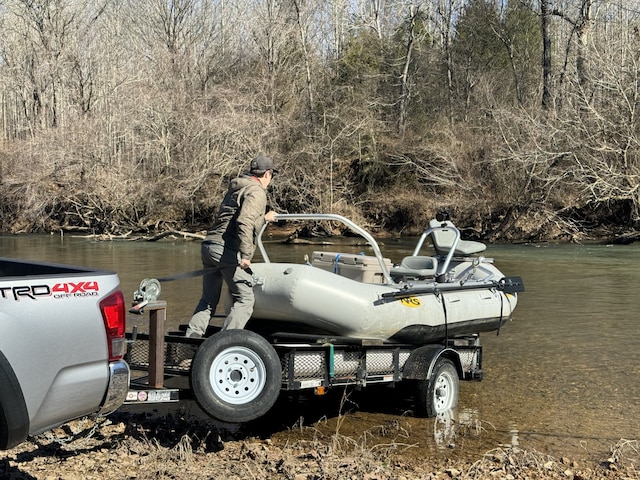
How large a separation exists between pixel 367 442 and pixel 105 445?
2047 mm

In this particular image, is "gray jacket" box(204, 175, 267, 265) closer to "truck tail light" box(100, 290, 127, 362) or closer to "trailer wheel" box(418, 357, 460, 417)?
"trailer wheel" box(418, 357, 460, 417)

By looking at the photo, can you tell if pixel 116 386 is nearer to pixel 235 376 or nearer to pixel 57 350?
pixel 57 350

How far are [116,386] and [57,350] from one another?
18.2 inches

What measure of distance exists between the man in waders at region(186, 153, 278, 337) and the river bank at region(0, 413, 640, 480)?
3.10ft

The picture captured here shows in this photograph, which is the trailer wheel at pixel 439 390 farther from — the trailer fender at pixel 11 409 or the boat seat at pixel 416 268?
the trailer fender at pixel 11 409

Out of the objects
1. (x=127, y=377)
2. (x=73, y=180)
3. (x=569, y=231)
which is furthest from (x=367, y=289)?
(x=73, y=180)

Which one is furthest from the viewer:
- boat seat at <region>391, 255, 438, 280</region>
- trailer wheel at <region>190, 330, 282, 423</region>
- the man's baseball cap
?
boat seat at <region>391, 255, 438, 280</region>

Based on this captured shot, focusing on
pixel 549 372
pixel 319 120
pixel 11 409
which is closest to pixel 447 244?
pixel 549 372

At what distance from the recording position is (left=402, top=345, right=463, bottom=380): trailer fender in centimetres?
714

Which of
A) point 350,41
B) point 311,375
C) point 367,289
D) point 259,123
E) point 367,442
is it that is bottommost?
point 367,442

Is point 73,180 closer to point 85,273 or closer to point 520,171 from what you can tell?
point 520,171

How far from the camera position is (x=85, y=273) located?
456cm

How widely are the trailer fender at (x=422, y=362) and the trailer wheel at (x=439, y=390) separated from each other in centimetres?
6

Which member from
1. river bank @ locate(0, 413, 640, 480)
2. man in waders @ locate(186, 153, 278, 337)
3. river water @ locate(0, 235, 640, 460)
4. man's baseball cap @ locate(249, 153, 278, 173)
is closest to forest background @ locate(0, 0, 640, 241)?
river water @ locate(0, 235, 640, 460)
